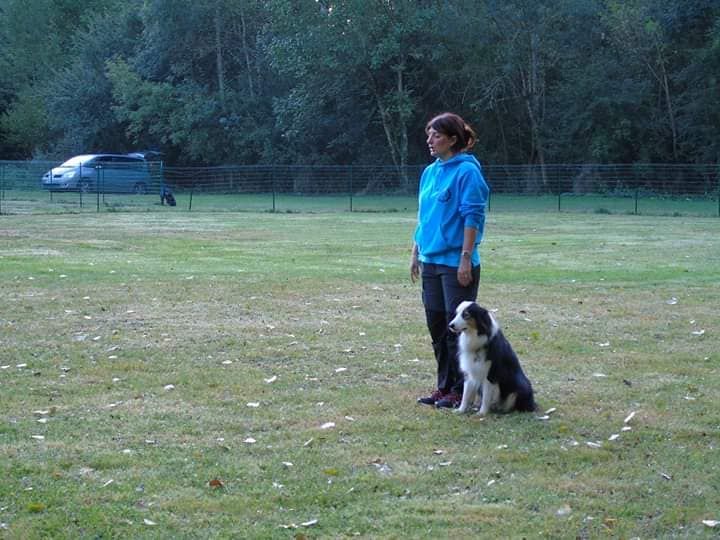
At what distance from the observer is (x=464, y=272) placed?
6680 millimetres

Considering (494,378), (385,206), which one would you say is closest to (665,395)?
(494,378)

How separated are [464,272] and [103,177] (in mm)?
34152

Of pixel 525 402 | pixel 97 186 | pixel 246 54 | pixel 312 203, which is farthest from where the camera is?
pixel 246 54

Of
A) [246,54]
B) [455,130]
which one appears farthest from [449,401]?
[246,54]

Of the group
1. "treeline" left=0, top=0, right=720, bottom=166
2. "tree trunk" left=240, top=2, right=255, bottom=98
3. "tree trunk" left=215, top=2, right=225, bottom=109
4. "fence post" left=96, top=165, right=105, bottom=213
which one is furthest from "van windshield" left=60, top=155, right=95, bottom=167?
"tree trunk" left=240, top=2, right=255, bottom=98

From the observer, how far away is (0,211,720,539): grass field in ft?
15.9

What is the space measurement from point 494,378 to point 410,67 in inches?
1618

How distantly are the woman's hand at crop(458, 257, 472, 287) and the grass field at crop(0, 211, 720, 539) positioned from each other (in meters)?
0.89

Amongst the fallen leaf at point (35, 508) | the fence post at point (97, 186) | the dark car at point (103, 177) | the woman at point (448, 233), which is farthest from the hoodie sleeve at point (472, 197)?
the dark car at point (103, 177)

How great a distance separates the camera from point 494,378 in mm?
6641

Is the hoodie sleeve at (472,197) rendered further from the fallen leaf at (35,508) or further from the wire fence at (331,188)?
the wire fence at (331,188)

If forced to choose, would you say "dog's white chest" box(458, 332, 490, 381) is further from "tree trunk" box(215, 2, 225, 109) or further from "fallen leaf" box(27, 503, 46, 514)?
"tree trunk" box(215, 2, 225, 109)

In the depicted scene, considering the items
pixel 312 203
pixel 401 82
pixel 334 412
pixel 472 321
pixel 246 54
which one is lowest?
pixel 334 412

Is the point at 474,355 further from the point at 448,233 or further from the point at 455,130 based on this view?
the point at 455,130
